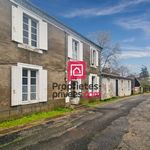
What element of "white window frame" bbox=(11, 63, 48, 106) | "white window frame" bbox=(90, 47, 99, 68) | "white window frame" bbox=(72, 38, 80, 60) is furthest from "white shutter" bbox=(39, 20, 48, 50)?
"white window frame" bbox=(90, 47, 99, 68)

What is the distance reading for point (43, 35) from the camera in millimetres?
13914

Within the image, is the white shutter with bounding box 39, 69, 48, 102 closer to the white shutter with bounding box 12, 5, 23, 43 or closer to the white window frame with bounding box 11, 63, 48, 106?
the white window frame with bounding box 11, 63, 48, 106

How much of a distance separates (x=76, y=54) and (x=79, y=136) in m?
12.3

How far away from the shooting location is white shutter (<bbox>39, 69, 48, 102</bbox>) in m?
13.6

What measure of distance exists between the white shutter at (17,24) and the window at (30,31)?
0.73 meters

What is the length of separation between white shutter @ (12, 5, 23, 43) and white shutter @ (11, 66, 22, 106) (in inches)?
54.7

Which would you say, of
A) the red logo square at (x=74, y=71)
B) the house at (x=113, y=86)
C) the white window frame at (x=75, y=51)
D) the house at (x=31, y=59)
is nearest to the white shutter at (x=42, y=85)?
the house at (x=31, y=59)

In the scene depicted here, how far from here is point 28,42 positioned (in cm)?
1285

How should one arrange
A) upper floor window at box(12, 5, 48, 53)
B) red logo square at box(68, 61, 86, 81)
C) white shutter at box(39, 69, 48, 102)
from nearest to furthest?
upper floor window at box(12, 5, 48, 53), white shutter at box(39, 69, 48, 102), red logo square at box(68, 61, 86, 81)

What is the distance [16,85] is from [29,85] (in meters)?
1.36

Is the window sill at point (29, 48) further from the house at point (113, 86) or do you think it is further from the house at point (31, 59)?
the house at point (113, 86)

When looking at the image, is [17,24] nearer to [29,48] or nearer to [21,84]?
[29,48]

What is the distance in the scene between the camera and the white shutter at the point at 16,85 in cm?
1122

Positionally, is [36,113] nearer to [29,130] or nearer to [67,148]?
[29,130]
